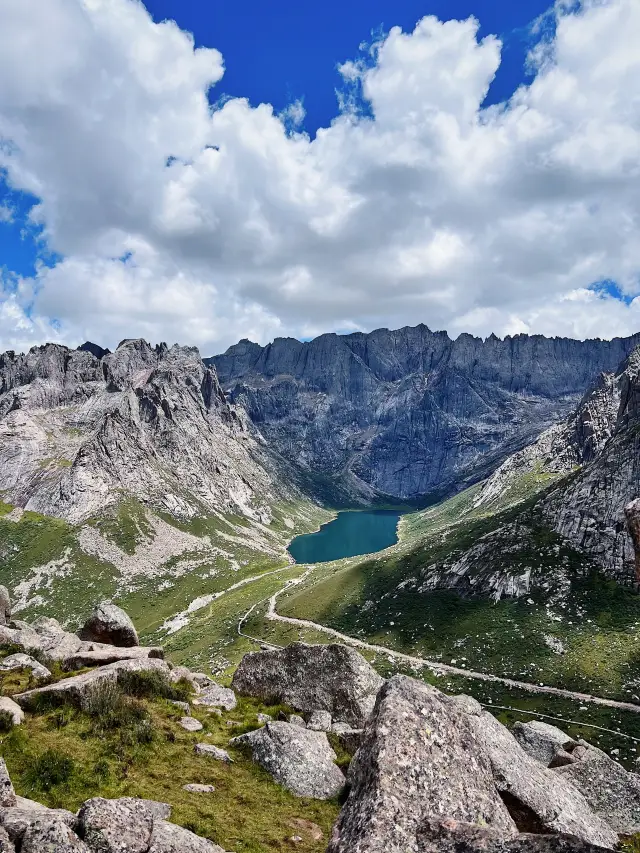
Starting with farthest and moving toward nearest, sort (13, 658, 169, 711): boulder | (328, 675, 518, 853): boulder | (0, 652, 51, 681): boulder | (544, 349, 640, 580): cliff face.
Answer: (544, 349, 640, 580): cliff face
(0, 652, 51, 681): boulder
(13, 658, 169, 711): boulder
(328, 675, 518, 853): boulder

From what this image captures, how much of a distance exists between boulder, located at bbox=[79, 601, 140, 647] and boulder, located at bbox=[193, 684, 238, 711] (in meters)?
16.5

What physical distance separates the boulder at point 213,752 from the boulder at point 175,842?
30.1ft

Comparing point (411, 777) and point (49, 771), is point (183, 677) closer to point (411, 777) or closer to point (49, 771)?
point (49, 771)

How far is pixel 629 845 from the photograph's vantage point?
1991cm

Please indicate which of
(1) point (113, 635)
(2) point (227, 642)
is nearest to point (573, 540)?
(2) point (227, 642)

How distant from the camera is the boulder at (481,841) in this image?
8.13 meters

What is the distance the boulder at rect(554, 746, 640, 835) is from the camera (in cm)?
2330

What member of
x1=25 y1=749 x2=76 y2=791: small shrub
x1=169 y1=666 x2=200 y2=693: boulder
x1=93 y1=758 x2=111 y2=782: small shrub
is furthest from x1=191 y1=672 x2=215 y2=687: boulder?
x1=25 y1=749 x2=76 y2=791: small shrub

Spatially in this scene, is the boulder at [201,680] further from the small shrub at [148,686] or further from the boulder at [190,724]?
the boulder at [190,724]

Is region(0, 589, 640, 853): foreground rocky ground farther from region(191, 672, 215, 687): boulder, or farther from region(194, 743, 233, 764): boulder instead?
region(191, 672, 215, 687): boulder

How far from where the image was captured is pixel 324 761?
2228 cm

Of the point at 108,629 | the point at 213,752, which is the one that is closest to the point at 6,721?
the point at 213,752

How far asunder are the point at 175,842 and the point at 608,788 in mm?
23925

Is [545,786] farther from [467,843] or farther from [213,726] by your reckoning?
[213,726]
